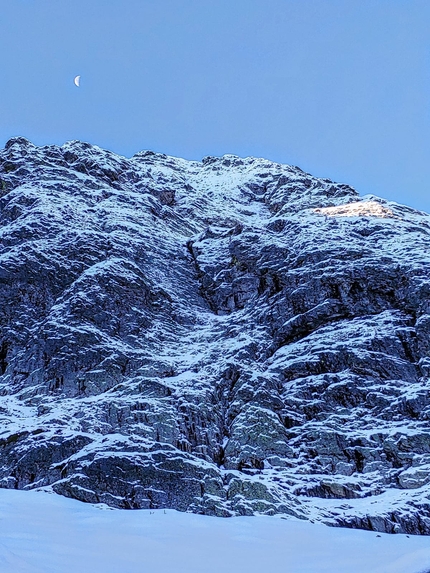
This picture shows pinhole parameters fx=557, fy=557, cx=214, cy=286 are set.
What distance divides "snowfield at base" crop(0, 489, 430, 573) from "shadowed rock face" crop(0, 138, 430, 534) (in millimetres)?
3962

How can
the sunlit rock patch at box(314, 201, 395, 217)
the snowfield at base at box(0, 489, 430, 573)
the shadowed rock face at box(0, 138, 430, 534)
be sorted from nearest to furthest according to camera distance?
the snowfield at base at box(0, 489, 430, 573)
the shadowed rock face at box(0, 138, 430, 534)
the sunlit rock patch at box(314, 201, 395, 217)

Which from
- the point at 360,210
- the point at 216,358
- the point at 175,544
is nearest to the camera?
the point at 175,544

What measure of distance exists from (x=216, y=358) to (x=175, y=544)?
16407mm

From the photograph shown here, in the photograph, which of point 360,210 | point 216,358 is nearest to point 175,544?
point 216,358

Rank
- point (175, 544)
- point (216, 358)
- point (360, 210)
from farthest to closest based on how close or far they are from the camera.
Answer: point (360, 210) → point (216, 358) → point (175, 544)

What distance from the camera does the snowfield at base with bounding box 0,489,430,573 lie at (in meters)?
8.55

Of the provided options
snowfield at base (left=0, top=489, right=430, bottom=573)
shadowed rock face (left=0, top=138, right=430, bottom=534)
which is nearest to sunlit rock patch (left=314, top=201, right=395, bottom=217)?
shadowed rock face (left=0, top=138, right=430, bottom=534)

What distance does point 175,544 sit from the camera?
35.1 feet

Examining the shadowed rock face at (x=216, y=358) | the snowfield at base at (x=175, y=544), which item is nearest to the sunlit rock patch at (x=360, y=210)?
the shadowed rock face at (x=216, y=358)

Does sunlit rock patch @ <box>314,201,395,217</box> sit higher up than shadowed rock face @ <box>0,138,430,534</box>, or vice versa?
sunlit rock patch @ <box>314,201,395,217</box>

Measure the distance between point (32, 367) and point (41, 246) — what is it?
1022cm

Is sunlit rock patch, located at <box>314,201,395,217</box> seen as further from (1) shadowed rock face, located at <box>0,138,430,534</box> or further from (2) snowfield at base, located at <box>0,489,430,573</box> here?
(2) snowfield at base, located at <box>0,489,430,573</box>

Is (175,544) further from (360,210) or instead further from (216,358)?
(360,210)

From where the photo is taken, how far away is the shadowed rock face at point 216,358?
718 inches
